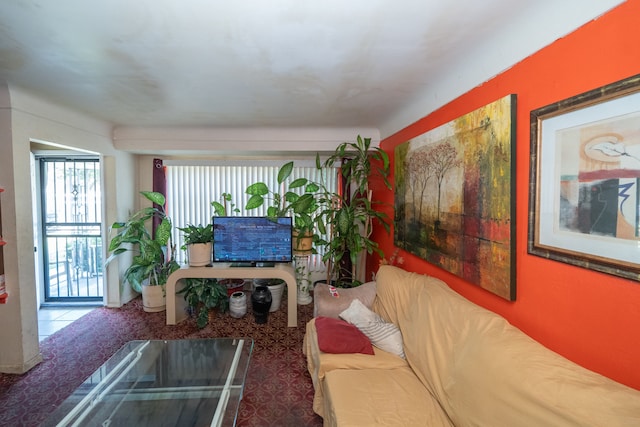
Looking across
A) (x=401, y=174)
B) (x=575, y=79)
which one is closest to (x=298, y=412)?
(x=401, y=174)

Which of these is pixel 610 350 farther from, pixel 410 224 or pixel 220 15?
pixel 220 15

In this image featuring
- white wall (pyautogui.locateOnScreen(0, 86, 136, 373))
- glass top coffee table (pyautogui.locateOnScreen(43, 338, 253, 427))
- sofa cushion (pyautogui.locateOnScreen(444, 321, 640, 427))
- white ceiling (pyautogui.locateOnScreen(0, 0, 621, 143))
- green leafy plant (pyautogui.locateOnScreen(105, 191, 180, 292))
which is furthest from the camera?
green leafy plant (pyautogui.locateOnScreen(105, 191, 180, 292))

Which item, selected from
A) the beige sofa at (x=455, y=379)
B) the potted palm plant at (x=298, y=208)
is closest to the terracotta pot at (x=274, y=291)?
the potted palm plant at (x=298, y=208)

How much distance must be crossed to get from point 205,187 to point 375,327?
10.9 feet

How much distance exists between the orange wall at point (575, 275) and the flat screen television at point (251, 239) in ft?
7.19

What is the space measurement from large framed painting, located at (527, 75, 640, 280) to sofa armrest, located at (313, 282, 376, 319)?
1382 millimetres

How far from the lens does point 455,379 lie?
1.33m

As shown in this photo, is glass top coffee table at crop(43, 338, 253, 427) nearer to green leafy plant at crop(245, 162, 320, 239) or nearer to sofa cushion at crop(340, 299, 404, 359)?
sofa cushion at crop(340, 299, 404, 359)

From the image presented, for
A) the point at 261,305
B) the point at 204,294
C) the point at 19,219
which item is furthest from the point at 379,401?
the point at 19,219

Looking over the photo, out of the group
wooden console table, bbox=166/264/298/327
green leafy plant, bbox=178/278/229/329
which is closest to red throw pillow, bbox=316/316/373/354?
wooden console table, bbox=166/264/298/327

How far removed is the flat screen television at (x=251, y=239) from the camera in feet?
10.5

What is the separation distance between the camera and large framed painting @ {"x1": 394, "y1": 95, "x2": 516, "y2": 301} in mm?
1388

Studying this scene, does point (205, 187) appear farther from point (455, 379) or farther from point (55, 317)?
point (455, 379)

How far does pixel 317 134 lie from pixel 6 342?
352 centimetres
